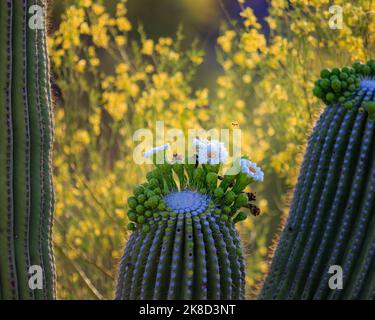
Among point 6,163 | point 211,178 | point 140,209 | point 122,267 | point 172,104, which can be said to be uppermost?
point 172,104

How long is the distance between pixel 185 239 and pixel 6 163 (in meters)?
0.82

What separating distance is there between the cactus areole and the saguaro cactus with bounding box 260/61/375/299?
1.59 ft

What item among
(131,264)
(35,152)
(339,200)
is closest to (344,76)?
(339,200)

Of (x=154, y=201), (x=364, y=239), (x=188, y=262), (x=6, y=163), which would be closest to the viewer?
(x=188, y=262)

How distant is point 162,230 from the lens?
255cm

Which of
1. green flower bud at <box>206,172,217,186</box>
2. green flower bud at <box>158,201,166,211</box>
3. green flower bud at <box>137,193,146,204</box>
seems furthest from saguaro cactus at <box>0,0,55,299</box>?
green flower bud at <box>206,172,217,186</box>

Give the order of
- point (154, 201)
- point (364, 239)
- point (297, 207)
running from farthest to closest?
point (297, 207) → point (364, 239) → point (154, 201)

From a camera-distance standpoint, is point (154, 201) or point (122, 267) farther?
point (122, 267)

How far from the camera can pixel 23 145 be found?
274cm

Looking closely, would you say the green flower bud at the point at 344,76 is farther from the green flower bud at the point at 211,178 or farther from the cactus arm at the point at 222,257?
the cactus arm at the point at 222,257

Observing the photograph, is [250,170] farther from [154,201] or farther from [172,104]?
[172,104]

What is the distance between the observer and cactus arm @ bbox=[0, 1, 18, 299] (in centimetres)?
266

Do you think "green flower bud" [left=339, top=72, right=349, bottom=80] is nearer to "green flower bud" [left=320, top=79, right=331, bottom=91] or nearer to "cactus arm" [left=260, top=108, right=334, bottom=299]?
"green flower bud" [left=320, top=79, right=331, bottom=91]

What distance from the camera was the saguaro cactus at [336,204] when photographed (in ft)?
9.55
